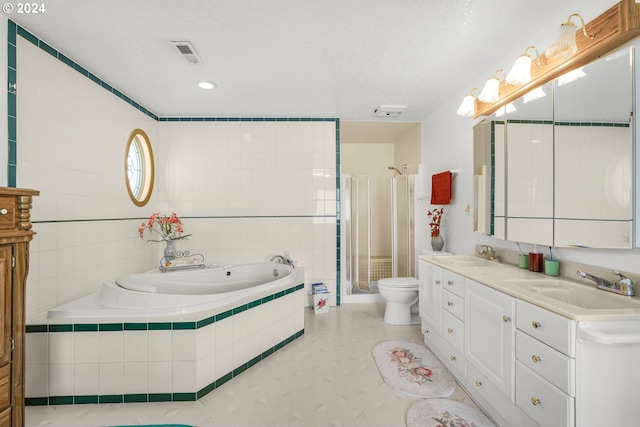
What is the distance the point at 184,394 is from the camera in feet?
6.88

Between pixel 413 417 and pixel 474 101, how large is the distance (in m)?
2.28

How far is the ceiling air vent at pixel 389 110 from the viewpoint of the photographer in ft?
11.6

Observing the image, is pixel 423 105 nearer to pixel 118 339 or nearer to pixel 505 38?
pixel 505 38

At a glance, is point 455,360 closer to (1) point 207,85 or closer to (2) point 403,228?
(2) point 403,228

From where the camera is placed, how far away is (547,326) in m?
1.40

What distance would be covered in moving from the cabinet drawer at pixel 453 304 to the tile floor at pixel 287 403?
50cm

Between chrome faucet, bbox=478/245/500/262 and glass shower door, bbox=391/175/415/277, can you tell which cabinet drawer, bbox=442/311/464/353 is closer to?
chrome faucet, bbox=478/245/500/262

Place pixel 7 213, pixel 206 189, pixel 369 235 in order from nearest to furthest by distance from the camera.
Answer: pixel 7 213
pixel 206 189
pixel 369 235

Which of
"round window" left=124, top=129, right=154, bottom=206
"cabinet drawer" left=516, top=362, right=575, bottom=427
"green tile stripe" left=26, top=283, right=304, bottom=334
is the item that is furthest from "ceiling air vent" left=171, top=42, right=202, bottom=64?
"cabinet drawer" left=516, top=362, right=575, bottom=427

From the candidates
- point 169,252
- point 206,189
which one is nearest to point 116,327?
point 169,252

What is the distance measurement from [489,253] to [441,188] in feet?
3.03

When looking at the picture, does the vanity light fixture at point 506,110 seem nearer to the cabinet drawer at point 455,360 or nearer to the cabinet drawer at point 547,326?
the cabinet drawer at point 547,326

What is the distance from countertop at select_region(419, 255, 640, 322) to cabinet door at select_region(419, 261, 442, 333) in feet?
0.28

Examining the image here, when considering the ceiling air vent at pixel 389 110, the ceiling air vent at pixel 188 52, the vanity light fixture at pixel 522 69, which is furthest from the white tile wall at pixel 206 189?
the vanity light fixture at pixel 522 69
